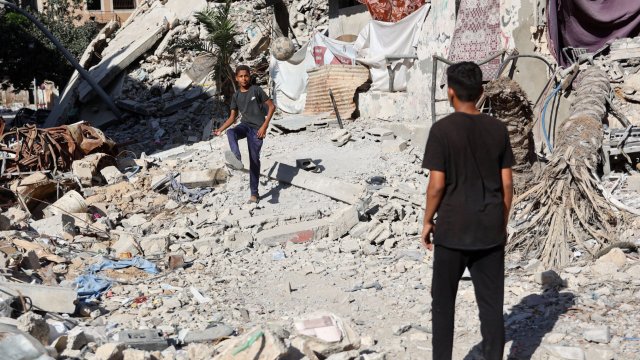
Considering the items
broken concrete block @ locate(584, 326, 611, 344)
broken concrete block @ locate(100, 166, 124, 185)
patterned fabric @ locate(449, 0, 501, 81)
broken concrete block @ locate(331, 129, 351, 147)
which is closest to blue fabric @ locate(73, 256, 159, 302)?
broken concrete block @ locate(584, 326, 611, 344)

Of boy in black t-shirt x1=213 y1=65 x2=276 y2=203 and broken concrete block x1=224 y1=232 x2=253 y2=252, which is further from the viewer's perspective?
boy in black t-shirt x1=213 y1=65 x2=276 y2=203

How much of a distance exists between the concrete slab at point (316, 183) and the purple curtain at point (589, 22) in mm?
3664

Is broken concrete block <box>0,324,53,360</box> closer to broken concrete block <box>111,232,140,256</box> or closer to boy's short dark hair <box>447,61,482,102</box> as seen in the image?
boy's short dark hair <box>447,61,482,102</box>

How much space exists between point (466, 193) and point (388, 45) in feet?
32.7

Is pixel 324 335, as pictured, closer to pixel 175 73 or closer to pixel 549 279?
pixel 549 279

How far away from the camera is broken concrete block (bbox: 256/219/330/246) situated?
22.2ft

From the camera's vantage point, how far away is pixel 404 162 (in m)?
8.84

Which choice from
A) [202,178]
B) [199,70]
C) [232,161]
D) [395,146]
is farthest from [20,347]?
[199,70]

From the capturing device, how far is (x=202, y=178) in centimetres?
898

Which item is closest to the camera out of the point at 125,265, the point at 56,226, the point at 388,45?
the point at 125,265

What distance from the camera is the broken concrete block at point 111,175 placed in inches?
393

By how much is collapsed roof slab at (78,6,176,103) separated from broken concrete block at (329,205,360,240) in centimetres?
1295

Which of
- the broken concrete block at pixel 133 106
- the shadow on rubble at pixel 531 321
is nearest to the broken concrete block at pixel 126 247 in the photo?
the shadow on rubble at pixel 531 321

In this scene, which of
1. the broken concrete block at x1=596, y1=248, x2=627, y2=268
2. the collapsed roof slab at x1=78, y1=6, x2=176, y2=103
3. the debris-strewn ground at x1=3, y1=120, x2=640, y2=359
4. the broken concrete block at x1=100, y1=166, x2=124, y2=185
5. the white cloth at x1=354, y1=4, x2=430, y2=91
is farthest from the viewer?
the collapsed roof slab at x1=78, y1=6, x2=176, y2=103
